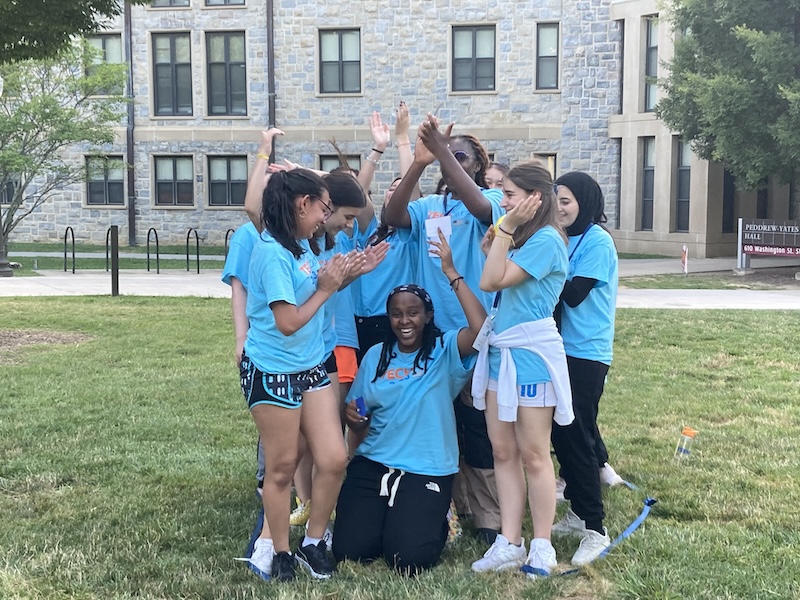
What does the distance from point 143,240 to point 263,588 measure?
77.0 feet

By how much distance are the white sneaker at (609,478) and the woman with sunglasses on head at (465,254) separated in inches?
35.0

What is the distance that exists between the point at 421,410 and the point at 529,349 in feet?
2.20

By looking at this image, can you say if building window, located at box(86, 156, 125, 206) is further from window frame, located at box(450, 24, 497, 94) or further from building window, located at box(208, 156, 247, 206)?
window frame, located at box(450, 24, 497, 94)

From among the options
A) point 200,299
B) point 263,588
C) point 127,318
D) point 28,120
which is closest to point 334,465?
point 263,588

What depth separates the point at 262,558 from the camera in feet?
11.7

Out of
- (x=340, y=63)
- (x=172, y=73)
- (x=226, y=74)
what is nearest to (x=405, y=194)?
(x=340, y=63)

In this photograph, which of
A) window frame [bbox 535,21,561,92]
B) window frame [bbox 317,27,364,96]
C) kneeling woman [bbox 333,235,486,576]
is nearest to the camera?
kneeling woman [bbox 333,235,486,576]

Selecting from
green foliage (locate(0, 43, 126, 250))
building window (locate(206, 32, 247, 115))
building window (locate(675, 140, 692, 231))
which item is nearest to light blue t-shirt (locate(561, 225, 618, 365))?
green foliage (locate(0, 43, 126, 250))

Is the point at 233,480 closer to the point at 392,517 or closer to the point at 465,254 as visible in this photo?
the point at 392,517

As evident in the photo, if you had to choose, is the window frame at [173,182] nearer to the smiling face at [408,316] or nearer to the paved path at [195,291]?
the paved path at [195,291]

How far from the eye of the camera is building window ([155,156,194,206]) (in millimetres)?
25375

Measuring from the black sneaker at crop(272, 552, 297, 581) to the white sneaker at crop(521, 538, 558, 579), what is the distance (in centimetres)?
96

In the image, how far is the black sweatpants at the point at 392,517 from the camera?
3650 mm

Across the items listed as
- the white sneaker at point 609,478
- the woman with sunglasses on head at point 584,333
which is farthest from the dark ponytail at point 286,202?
the white sneaker at point 609,478
